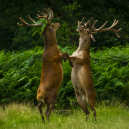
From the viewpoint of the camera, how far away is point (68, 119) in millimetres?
5207

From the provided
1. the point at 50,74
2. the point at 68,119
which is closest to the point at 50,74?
the point at 50,74

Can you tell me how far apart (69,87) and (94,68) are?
1.19m

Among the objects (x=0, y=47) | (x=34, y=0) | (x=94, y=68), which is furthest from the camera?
(x=0, y=47)

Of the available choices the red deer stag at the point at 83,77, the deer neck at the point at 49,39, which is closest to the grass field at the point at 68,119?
the red deer stag at the point at 83,77

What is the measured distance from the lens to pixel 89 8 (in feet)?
44.2

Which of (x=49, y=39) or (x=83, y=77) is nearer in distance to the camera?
(x=49, y=39)

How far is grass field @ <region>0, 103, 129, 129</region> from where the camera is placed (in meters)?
4.66

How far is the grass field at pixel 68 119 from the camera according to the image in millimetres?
4664

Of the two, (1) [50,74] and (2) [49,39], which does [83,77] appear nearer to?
(1) [50,74]

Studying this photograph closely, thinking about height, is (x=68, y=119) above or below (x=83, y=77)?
below

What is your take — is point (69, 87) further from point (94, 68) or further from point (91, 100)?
point (91, 100)

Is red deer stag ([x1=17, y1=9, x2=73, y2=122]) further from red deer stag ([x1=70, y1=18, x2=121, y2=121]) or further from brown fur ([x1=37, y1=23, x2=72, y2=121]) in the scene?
red deer stag ([x1=70, y1=18, x2=121, y2=121])

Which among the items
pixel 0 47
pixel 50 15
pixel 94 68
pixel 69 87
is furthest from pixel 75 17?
pixel 0 47

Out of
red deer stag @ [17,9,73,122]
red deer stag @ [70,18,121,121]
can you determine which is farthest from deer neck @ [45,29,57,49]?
red deer stag @ [70,18,121,121]
